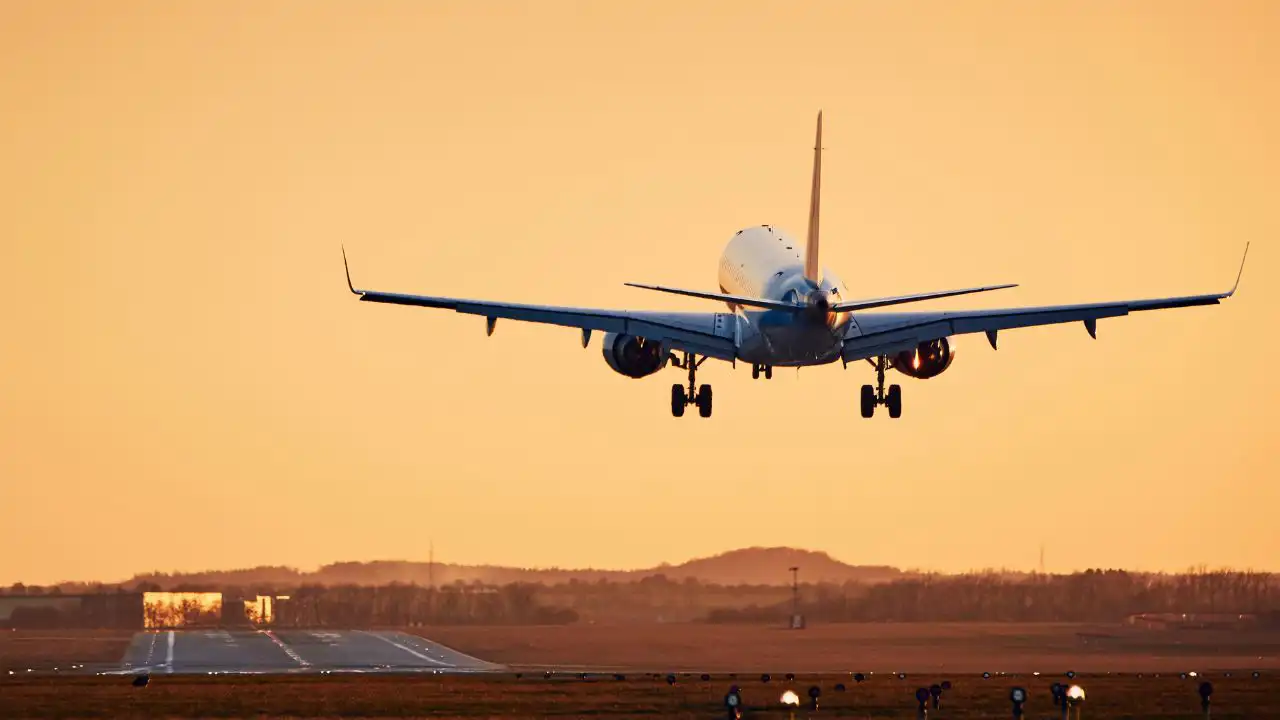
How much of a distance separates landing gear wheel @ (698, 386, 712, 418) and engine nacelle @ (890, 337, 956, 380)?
24.7ft

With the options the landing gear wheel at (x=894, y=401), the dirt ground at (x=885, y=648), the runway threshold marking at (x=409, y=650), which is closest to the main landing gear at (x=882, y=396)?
the landing gear wheel at (x=894, y=401)

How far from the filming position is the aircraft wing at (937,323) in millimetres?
81812

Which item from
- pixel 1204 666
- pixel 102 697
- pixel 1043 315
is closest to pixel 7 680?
pixel 102 697

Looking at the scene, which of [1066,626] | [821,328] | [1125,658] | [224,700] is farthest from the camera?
[1066,626]

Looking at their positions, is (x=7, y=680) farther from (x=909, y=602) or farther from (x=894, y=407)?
(x=909, y=602)

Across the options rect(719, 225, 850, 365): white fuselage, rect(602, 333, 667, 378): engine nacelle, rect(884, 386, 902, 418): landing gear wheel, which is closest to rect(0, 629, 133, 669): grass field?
rect(602, 333, 667, 378): engine nacelle

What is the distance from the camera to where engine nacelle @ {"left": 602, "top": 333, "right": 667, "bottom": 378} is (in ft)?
288

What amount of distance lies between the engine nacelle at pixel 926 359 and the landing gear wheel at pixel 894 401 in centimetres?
140

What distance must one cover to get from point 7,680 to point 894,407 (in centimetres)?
4174

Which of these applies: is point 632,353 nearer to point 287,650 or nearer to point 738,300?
point 738,300

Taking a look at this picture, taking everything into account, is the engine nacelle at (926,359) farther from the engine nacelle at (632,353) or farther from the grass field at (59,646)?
the grass field at (59,646)

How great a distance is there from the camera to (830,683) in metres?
92.9

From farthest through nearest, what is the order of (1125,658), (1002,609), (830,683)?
(1002,609)
(1125,658)
(830,683)

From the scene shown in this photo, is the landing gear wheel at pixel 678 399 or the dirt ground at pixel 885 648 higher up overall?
the landing gear wheel at pixel 678 399
